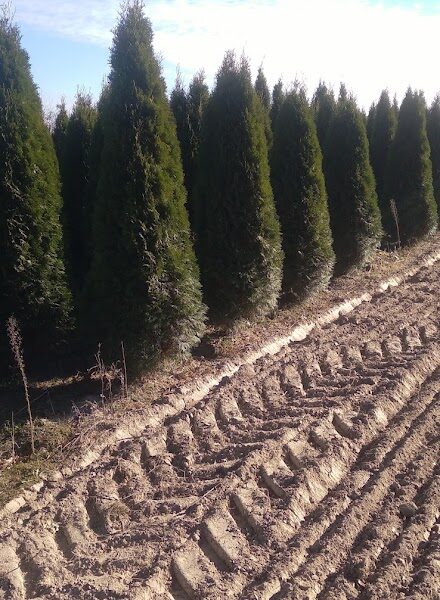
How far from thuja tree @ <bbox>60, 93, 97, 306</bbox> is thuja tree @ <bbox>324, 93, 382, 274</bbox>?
5.11 metres

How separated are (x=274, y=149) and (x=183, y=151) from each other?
1.61 m

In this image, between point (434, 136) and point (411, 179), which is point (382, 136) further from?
point (411, 179)

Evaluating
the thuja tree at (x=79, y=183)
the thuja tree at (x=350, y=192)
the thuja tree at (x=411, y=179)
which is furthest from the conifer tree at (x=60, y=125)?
the thuja tree at (x=411, y=179)

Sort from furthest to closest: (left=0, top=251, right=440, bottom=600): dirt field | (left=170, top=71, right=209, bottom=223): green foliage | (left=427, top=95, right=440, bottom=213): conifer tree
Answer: (left=427, top=95, right=440, bottom=213): conifer tree < (left=170, top=71, right=209, bottom=223): green foliage < (left=0, top=251, right=440, bottom=600): dirt field

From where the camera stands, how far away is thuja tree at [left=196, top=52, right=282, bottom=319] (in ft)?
25.6

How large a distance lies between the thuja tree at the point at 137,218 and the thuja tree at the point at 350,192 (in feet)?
19.6

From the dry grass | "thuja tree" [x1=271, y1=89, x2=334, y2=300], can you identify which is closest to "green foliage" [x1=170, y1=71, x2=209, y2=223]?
"thuja tree" [x1=271, y1=89, x2=334, y2=300]

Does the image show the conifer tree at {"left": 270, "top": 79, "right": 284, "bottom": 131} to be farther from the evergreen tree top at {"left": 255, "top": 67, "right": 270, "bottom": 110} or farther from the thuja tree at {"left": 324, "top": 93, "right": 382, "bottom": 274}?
the thuja tree at {"left": 324, "top": 93, "right": 382, "bottom": 274}

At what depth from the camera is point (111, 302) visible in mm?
6258

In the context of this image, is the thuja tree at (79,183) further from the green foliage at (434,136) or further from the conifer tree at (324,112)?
the green foliage at (434,136)

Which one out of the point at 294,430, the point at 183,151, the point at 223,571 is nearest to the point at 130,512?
the point at 223,571

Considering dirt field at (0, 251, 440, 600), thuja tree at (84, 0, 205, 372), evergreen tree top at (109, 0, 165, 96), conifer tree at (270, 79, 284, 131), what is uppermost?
conifer tree at (270, 79, 284, 131)

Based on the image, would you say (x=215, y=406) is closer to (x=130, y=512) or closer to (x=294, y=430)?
(x=294, y=430)

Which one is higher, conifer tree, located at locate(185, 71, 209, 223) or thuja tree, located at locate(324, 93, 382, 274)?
conifer tree, located at locate(185, 71, 209, 223)
